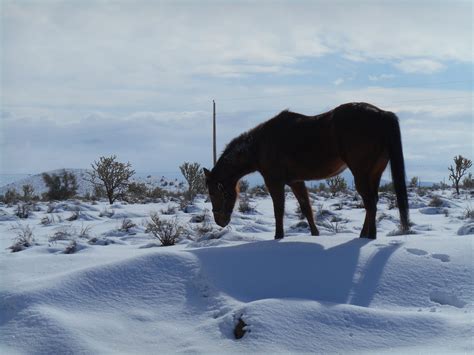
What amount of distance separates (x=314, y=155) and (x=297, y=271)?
249 cm

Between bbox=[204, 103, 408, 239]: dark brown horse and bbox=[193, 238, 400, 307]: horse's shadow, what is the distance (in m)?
1.19

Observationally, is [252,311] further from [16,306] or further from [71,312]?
[16,306]

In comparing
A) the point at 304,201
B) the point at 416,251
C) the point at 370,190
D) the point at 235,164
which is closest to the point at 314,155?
the point at 370,190

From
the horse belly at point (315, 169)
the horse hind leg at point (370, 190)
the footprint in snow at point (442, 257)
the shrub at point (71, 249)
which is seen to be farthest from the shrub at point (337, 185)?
the footprint in snow at point (442, 257)

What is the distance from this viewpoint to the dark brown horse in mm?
6297

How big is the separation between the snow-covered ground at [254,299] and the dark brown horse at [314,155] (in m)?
0.95

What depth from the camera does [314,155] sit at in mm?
6957

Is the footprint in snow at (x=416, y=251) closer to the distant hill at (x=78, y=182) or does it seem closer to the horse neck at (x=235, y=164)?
the horse neck at (x=235, y=164)

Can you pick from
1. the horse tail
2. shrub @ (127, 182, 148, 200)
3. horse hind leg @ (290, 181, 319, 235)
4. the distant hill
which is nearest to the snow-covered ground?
the horse tail

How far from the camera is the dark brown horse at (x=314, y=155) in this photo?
6297 mm

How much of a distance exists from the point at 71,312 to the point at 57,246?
11.1ft

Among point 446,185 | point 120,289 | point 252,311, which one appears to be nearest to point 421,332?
point 252,311

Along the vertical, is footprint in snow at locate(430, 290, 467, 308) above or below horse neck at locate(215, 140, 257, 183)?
below

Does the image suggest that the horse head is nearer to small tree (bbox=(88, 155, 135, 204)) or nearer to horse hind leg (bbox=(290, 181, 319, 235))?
horse hind leg (bbox=(290, 181, 319, 235))
